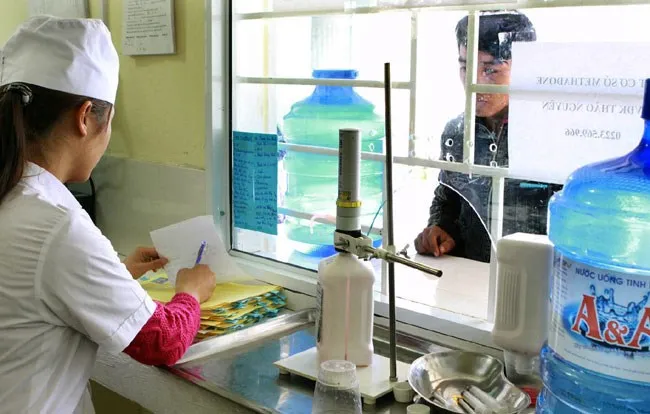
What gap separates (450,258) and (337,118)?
41cm

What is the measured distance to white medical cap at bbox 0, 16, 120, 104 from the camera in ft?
3.89

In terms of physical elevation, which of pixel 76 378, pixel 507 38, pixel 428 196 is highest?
pixel 507 38

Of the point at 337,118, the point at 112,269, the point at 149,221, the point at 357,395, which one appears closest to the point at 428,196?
the point at 337,118

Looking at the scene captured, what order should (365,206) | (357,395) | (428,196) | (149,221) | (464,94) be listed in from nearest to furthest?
(357,395), (464,94), (428,196), (365,206), (149,221)

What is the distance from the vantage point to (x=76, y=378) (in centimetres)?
125

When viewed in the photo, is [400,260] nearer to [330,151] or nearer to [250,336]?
[250,336]

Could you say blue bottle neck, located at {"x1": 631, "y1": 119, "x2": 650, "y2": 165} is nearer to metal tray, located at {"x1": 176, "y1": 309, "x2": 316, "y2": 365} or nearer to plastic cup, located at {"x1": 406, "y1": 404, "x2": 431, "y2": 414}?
plastic cup, located at {"x1": 406, "y1": 404, "x2": 431, "y2": 414}

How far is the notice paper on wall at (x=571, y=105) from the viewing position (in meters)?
1.15

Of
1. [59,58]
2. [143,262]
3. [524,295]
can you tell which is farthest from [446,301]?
[59,58]

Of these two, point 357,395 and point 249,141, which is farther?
point 249,141

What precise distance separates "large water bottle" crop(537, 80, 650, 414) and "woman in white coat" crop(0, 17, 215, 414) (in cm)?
67

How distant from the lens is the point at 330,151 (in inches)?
67.1

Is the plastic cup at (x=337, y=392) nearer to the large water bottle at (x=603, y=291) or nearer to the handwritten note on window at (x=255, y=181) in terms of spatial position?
the large water bottle at (x=603, y=291)

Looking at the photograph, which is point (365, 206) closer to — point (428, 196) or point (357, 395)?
point (428, 196)
